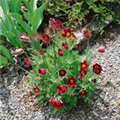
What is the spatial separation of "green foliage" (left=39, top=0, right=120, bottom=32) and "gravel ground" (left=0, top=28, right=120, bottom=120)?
340 mm

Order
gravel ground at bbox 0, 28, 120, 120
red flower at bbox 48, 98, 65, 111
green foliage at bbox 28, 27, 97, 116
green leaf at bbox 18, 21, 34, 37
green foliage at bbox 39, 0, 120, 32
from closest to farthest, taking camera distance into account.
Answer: red flower at bbox 48, 98, 65, 111
green foliage at bbox 28, 27, 97, 116
gravel ground at bbox 0, 28, 120, 120
green leaf at bbox 18, 21, 34, 37
green foliage at bbox 39, 0, 120, 32

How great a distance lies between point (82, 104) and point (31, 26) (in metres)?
0.88

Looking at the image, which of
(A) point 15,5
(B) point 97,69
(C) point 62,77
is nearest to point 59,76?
(C) point 62,77

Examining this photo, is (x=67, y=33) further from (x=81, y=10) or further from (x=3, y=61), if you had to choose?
(x=81, y=10)

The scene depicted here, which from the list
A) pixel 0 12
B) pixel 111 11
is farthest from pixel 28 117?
pixel 111 11

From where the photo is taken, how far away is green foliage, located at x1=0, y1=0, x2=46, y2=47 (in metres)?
3.72

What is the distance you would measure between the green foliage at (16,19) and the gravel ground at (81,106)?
34 centimetres

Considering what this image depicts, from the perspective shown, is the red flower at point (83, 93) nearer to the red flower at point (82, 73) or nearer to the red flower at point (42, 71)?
the red flower at point (82, 73)

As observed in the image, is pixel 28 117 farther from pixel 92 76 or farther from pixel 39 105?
pixel 92 76

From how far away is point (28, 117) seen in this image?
359 cm

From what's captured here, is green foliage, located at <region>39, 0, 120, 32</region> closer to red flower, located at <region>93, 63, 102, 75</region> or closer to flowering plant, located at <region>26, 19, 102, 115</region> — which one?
flowering plant, located at <region>26, 19, 102, 115</region>

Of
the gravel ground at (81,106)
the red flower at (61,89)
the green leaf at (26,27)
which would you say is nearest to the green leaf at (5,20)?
the green leaf at (26,27)

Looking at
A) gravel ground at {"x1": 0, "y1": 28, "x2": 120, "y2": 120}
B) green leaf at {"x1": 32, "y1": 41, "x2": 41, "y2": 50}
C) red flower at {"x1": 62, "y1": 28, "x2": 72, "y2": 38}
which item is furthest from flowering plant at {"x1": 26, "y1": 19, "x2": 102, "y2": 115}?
green leaf at {"x1": 32, "y1": 41, "x2": 41, "y2": 50}

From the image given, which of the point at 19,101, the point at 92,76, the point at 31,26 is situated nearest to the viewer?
the point at 92,76
